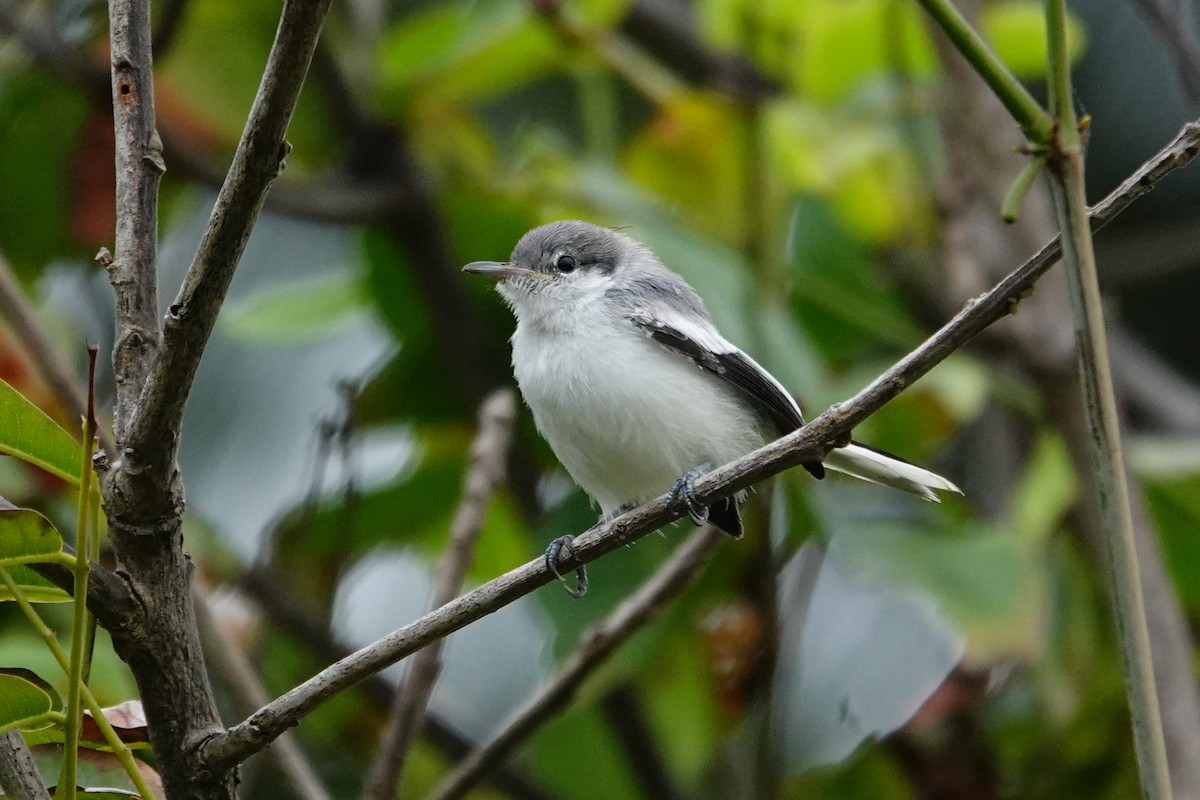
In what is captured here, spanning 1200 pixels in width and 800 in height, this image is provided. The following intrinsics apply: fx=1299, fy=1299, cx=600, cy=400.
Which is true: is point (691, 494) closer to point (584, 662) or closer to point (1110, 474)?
point (1110, 474)

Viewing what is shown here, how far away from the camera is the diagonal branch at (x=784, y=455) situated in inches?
48.1

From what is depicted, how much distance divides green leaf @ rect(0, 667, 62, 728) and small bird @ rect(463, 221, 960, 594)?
116cm

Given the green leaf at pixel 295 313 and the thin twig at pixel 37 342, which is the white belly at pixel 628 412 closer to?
the thin twig at pixel 37 342

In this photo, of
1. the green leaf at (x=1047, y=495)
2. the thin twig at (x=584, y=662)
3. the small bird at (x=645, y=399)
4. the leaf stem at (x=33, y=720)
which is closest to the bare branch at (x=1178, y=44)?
the green leaf at (x=1047, y=495)

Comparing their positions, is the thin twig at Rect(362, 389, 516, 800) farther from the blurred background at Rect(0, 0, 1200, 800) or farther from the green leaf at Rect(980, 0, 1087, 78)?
the green leaf at Rect(980, 0, 1087, 78)

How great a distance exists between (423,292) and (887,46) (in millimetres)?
1375

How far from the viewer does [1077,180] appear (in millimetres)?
1199

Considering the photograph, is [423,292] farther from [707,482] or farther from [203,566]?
[707,482]

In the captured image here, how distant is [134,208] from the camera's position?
52.3 inches

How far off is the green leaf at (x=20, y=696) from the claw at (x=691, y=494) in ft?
2.24

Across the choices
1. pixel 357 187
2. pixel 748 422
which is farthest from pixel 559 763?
pixel 357 187

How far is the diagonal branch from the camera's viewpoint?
4.01 feet

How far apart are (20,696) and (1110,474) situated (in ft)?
3.33

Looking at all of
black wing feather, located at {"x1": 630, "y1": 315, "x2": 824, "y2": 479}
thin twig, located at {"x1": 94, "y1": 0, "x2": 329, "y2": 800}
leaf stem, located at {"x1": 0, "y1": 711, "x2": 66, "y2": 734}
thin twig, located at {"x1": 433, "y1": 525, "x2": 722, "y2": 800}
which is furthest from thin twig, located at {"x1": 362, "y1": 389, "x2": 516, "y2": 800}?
leaf stem, located at {"x1": 0, "y1": 711, "x2": 66, "y2": 734}
